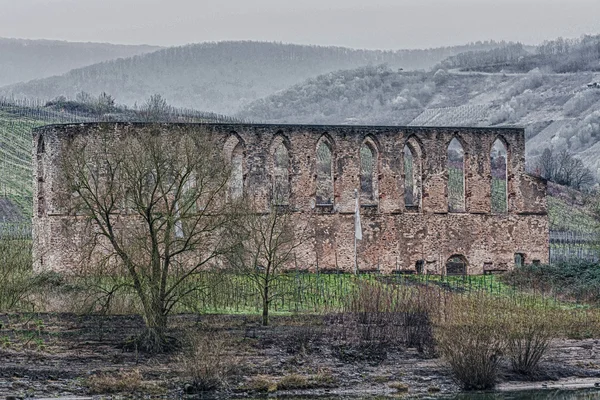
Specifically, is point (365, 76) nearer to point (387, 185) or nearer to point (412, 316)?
point (387, 185)

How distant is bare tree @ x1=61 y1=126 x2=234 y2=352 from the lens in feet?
120

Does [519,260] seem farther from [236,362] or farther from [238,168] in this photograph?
[236,362]

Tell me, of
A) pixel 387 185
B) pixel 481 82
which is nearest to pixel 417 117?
pixel 481 82

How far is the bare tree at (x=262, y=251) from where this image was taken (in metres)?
38.7

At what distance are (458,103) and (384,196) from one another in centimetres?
12369

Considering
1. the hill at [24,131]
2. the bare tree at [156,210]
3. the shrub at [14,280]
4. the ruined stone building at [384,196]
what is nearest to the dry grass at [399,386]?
the bare tree at [156,210]

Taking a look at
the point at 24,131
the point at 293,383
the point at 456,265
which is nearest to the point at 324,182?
the point at 456,265

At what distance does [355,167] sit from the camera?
55.9m

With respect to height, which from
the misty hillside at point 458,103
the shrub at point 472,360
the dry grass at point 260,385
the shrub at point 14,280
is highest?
the misty hillside at point 458,103

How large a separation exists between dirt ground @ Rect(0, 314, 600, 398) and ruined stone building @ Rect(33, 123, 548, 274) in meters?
13.2

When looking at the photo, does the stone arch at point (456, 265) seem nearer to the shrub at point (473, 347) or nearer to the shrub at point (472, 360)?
the shrub at point (473, 347)

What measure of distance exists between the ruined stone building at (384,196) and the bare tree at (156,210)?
14.5 meters

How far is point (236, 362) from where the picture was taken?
3525 centimetres

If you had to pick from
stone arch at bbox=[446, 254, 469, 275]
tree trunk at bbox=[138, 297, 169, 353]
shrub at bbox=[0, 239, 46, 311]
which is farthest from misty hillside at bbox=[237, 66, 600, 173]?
tree trunk at bbox=[138, 297, 169, 353]
